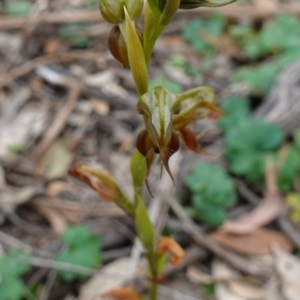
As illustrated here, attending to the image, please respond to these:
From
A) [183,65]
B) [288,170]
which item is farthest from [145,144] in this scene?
[183,65]

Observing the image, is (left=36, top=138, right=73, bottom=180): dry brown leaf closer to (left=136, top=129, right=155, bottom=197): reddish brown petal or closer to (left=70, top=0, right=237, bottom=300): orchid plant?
(left=70, top=0, right=237, bottom=300): orchid plant

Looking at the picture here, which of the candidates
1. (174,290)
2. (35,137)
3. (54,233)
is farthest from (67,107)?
(174,290)

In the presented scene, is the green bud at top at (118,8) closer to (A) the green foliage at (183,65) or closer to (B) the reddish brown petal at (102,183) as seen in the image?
(B) the reddish brown petal at (102,183)

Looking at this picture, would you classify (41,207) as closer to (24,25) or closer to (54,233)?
(54,233)

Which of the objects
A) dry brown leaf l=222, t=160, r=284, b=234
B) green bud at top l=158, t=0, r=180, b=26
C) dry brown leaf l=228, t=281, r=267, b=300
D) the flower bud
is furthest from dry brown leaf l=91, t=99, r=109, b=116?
green bud at top l=158, t=0, r=180, b=26

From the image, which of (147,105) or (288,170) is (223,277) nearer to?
(288,170)

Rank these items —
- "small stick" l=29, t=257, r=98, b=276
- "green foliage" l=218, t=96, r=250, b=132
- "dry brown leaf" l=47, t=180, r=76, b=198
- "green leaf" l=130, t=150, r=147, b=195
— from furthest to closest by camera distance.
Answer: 1. "green foliage" l=218, t=96, r=250, b=132
2. "dry brown leaf" l=47, t=180, r=76, b=198
3. "small stick" l=29, t=257, r=98, b=276
4. "green leaf" l=130, t=150, r=147, b=195
